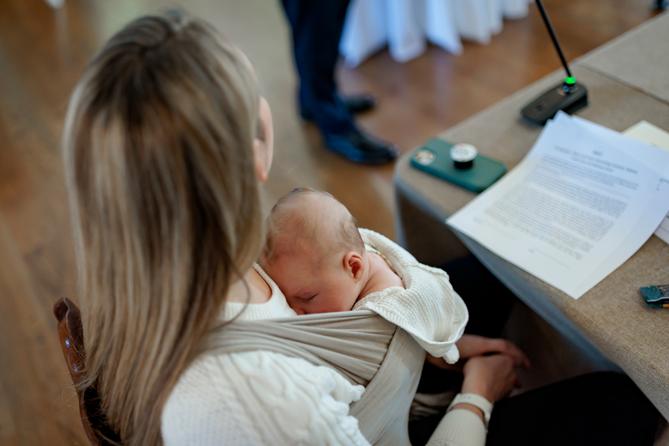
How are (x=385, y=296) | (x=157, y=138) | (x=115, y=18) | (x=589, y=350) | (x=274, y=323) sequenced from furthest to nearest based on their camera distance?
1. (x=115, y=18)
2. (x=589, y=350)
3. (x=385, y=296)
4. (x=274, y=323)
5. (x=157, y=138)

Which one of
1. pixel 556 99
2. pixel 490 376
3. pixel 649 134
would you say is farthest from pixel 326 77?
pixel 490 376

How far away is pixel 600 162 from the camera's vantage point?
107 cm

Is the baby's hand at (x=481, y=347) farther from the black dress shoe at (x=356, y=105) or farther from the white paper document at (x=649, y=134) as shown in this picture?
the black dress shoe at (x=356, y=105)

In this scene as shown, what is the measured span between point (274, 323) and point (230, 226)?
0.45 ft

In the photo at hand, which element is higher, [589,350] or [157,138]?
[157,138]

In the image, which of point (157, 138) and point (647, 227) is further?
point (647, 227)

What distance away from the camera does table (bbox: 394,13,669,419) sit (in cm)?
82

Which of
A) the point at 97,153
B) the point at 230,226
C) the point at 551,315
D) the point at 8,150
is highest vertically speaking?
the point at 97,153

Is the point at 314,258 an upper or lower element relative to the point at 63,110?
upper

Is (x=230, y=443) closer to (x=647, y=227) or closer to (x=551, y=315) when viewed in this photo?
(x=551, y=315)

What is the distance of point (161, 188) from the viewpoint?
596 mm

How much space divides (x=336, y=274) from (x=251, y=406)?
0.28 m

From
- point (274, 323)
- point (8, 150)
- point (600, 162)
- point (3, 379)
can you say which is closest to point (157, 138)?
point (274, 323)

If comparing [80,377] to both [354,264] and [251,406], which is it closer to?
[251,406]
